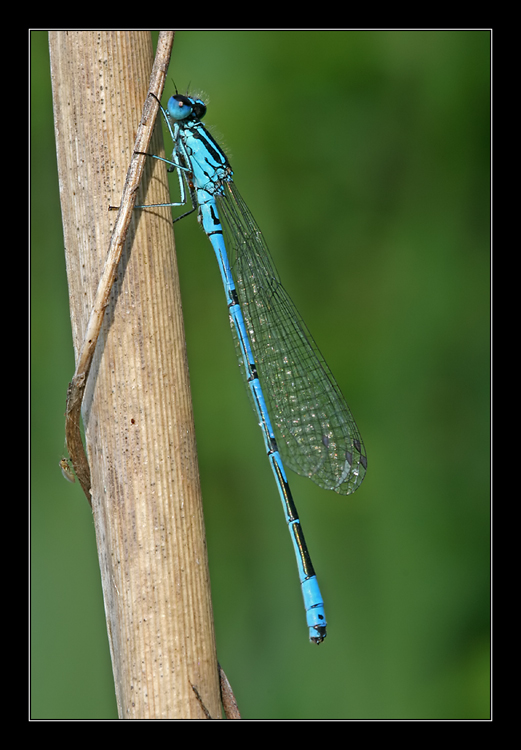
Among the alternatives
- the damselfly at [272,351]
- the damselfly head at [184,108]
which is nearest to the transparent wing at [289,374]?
the damselfly at [272,351]

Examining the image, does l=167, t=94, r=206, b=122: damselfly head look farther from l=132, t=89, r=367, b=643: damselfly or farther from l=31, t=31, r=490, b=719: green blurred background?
l=31, t=31, r=490, b=719: green blurred background

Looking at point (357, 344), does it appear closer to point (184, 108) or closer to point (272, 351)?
point (272, 351)

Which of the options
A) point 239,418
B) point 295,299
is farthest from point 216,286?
point 239,418

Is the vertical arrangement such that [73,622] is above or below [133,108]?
below

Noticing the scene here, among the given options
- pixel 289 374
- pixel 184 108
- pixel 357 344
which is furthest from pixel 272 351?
pixel 184 108

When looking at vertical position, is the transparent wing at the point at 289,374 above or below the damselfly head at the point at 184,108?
below

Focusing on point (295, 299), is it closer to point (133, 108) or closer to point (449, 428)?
point (449, 428)

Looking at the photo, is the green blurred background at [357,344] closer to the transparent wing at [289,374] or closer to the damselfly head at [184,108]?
the transparent wing at [289,374]
